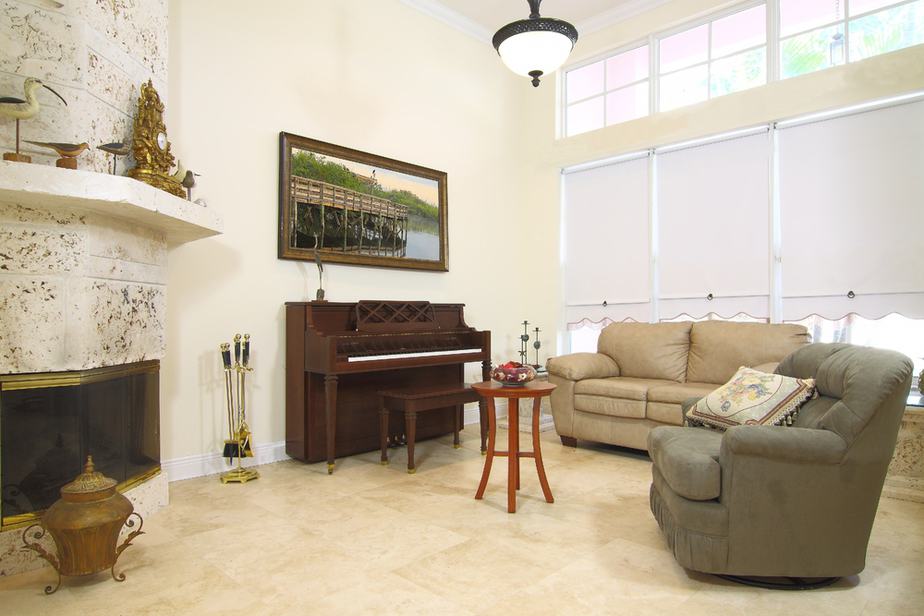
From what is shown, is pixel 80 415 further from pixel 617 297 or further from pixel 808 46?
pixel 808 46

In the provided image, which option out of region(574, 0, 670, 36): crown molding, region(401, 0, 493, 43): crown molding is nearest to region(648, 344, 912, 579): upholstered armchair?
region(574, 0, 670, 36): crown molding

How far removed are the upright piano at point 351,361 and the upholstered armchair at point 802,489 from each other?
2.27m

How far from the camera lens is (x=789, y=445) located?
2080 millimetres

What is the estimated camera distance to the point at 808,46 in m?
4.49

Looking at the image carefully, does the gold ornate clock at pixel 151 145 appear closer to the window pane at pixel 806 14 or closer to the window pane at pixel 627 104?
the window pane at pixel 627 104

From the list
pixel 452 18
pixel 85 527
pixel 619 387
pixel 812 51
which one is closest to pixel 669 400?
pixel 619 387

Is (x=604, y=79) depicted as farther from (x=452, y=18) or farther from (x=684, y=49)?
(x=452, y=18)

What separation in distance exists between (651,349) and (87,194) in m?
3.92

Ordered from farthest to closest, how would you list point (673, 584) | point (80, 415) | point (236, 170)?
point (236, 170)
point (80, 415)
point (673, 584)

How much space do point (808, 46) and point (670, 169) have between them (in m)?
1.38

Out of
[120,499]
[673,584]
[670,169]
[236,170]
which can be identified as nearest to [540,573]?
[673,584]

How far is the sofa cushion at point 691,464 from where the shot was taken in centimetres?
215

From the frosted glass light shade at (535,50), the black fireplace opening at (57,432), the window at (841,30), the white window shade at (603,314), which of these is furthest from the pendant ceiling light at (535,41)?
the black fireplace opening at (57,432)

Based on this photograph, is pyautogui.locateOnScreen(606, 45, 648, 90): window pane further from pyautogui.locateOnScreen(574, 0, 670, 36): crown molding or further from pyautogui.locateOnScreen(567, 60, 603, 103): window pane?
pyautogui.locateOnScreen(574, 0, 670, 36): crown molding
